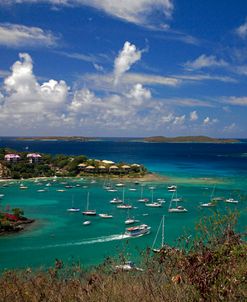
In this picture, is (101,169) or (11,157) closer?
(101,169)

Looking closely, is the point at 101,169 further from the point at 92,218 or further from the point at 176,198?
the point at 92,218

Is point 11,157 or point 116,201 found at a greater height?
point 11,157

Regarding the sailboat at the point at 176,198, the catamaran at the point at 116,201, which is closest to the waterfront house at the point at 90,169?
the sailboat at the point at 176,198

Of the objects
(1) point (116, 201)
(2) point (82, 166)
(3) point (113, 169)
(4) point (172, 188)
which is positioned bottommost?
(1) point (116, 201)

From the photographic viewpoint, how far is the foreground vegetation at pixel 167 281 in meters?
6.75

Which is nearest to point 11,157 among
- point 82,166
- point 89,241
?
point 82,166

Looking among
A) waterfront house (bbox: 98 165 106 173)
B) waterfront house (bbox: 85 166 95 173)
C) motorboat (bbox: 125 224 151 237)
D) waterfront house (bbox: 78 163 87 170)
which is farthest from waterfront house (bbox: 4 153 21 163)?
motorboat (bbox: 125 224 151 237)

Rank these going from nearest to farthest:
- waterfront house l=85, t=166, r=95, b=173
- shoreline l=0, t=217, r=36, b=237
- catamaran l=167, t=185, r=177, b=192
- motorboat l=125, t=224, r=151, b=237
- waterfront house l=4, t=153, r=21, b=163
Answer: motorboat l=125, t=224, r=151, b=237 < shoreline l=0, t=217, r=36, b=237 < catamaran l=167, t=185, r=177, b=192 < waterfront house l=85, t=166, r=95, b=173 < waterfront house l=4, t=153, r=21, b=163

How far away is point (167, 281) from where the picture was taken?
8.22 metres

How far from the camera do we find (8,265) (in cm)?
2506

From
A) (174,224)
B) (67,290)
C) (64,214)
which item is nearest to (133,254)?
(174,224)

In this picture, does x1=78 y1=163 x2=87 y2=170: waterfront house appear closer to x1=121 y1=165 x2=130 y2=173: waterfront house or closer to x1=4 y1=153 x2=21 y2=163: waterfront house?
x1=121 y1=165 x2=130 y2=173: waterfront house

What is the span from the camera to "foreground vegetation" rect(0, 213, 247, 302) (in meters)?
6.75

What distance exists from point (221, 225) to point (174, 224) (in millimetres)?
26015
